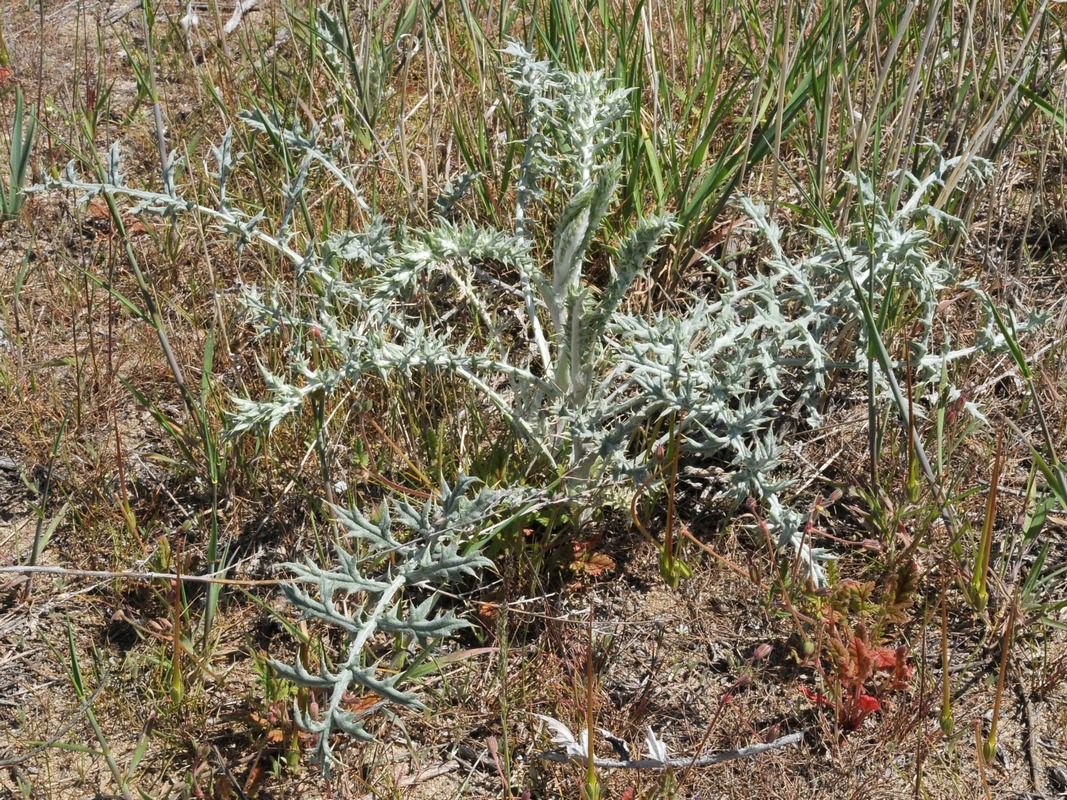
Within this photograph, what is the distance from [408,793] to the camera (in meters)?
1.79

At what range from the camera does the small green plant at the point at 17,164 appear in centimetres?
248

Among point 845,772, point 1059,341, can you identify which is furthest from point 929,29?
point 845,772

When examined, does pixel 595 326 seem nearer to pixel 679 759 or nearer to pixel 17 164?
pixel 679 759

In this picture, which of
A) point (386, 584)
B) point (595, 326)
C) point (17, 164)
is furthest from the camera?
point (17, 164)

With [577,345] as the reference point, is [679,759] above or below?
below

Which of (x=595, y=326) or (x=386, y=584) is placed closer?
(x=386, y=584)

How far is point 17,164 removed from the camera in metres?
2.55

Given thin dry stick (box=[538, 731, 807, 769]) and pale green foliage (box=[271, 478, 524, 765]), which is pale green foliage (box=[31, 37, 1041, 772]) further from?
thin dry stick (box=[538, 731, 807, 769])

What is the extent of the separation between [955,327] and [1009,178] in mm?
549

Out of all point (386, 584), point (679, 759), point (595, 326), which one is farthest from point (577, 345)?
point (679, 759)

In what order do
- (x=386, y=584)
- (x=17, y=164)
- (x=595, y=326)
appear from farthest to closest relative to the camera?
(x=17, y=164) → (x=595, y=326) → (x=386, y=584)

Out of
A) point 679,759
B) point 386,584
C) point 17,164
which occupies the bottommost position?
A: point 679,759

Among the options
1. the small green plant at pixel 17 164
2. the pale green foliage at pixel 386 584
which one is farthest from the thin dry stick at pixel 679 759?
the small green plant at pixel 17 164

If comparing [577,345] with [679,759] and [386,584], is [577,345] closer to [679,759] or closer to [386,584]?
[386,584]
